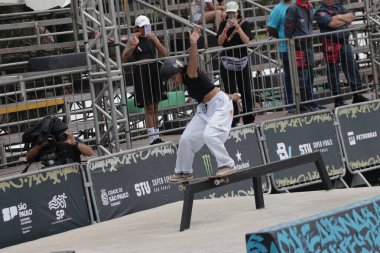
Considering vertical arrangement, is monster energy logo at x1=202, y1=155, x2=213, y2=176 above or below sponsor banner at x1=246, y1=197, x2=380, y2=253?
below

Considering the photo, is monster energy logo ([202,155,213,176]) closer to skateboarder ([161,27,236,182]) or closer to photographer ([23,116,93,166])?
photographer ([23,116,93,166])

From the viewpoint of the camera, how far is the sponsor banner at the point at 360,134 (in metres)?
16.8

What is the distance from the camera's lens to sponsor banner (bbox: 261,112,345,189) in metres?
15.9

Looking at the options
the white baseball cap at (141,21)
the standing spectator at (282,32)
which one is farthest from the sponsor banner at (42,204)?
the standing spectator at (282,32)

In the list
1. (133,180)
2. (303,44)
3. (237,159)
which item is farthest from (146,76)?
(303,44)

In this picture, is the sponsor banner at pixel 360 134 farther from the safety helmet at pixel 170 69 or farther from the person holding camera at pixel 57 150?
the safety helmet at pixel 170 69

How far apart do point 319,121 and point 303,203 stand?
4.04 m

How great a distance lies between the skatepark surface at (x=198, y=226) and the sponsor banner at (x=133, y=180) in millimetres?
435

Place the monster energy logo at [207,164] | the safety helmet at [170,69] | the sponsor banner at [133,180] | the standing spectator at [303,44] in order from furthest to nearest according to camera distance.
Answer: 1. the standing spectator at [303,44]
2. the monster energy logo at [207,164]
3. the sponsor banner at [133,180]
4. the safety helmet at [170,69]

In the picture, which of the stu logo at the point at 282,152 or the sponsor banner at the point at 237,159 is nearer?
the sponsor banner at the point at 237,159

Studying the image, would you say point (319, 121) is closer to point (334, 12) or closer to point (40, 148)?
point (334, 12)

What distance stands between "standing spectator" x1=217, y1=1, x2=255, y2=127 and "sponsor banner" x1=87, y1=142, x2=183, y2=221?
2488 mm

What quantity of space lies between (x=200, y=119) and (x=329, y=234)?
5.17m

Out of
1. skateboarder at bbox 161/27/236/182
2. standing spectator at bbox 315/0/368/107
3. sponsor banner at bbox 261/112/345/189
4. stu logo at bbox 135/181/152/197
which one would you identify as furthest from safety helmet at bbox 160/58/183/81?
standing spectator at bbox 315/0/368/107
